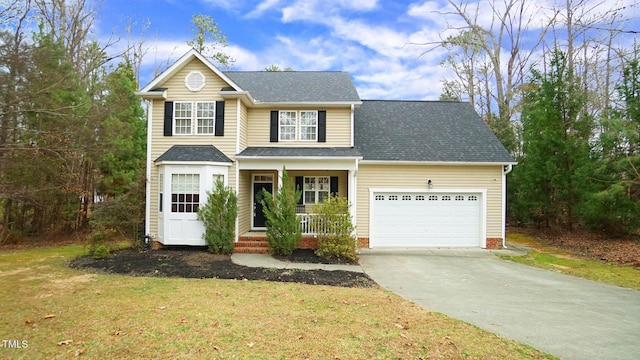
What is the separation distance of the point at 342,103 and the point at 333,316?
868 cm

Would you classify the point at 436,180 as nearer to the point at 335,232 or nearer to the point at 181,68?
the point at 335,232

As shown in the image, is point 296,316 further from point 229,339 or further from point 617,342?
point 617,342

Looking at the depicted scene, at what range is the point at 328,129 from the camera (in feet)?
42.4

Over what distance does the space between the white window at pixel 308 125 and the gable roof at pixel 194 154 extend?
10.1 ft

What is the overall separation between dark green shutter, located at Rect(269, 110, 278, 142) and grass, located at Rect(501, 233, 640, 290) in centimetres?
907

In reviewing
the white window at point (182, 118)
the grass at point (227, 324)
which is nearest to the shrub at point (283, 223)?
the grass at point (227, 324)

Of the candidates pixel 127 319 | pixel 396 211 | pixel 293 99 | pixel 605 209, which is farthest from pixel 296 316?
pixel 605 209

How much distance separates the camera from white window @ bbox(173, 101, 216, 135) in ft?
38.4

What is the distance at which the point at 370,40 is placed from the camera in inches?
731

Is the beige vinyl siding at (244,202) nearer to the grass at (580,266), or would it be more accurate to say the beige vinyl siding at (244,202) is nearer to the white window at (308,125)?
the white window at (308,125)

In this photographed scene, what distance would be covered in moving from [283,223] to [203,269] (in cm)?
270

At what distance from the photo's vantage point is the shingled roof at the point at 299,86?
1284 cm

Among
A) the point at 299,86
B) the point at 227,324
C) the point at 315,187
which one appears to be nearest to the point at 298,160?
the point at 315,187

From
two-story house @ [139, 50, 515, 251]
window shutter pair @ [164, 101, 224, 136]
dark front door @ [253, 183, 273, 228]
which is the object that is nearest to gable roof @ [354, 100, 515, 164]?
two-story house @ [139, 50, 515, 251]
